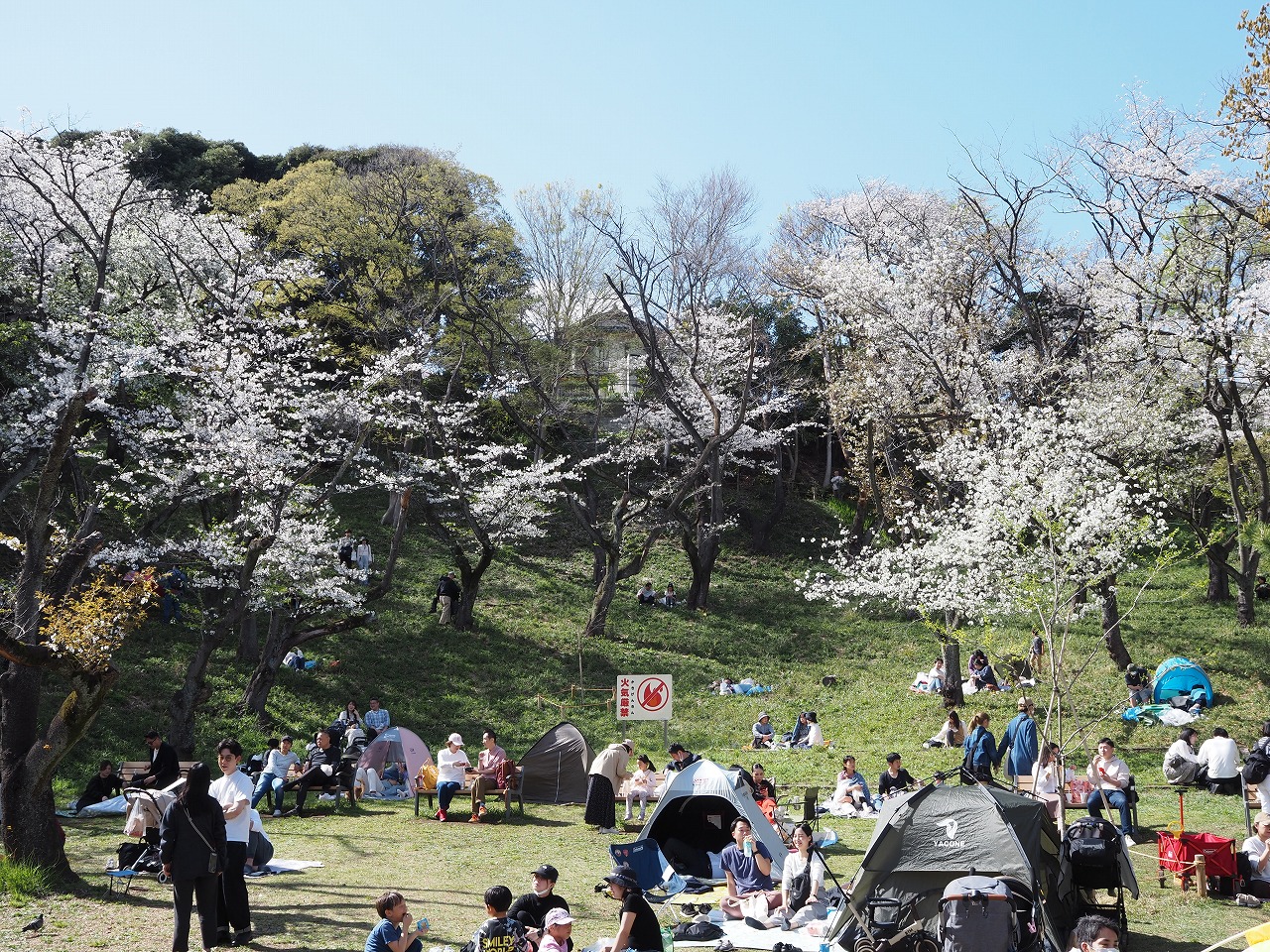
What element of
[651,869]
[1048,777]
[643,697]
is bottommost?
[651,869]

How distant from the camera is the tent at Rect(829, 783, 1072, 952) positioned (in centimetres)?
900

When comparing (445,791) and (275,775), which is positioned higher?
(275,775)

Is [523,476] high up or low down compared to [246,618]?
up

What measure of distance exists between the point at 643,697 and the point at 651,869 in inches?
160

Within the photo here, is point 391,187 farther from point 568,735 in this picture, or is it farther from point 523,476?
point 568,735

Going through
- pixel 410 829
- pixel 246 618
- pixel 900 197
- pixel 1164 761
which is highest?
pixel 900 197

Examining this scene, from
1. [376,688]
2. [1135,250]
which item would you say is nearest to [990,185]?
[1135,250]

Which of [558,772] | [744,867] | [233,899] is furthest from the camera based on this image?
[558,772]

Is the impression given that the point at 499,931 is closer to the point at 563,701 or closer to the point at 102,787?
the point at 102,787

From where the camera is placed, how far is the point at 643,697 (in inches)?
599

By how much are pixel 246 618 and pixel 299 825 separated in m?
9.19

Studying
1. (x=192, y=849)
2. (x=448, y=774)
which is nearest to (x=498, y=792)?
(x=448, y=774)

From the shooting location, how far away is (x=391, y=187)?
3139cm

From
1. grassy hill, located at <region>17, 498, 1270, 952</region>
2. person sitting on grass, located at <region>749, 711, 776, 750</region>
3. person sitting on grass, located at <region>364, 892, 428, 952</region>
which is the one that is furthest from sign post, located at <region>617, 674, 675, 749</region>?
person sitting on grass, located at <region>364, 892, 428, 952</region>
